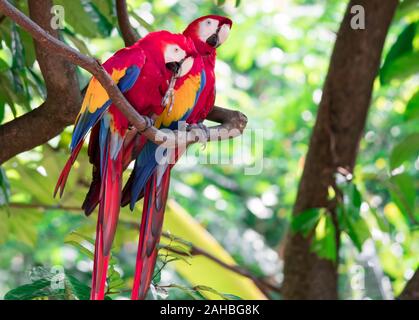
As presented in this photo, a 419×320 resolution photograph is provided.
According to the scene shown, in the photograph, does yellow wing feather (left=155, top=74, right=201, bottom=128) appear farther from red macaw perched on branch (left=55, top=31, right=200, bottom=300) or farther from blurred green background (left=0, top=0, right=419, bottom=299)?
blurred green background (left=0, top=0, right=419, bottom=299)

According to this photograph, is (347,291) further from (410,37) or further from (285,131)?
(410,37)

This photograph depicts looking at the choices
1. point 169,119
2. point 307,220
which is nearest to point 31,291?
point 169,119

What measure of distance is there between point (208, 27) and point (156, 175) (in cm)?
19

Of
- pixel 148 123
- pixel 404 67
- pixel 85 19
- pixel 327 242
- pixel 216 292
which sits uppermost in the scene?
pixel 85 19

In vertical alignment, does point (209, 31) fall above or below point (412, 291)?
above

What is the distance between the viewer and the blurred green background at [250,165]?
1.26 meters

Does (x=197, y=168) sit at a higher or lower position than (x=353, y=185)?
higher

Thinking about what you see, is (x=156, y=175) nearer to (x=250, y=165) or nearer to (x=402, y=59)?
(x=402, y=59)

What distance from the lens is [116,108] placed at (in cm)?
84

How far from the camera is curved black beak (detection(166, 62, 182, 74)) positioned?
2.75 feet

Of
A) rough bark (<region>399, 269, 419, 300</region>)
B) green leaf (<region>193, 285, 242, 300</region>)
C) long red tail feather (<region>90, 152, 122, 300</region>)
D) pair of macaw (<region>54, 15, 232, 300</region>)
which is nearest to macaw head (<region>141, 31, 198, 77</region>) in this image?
pair of macaw (<region>54, 15, 232, 300</region>)

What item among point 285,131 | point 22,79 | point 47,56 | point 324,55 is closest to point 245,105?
point 285,131
